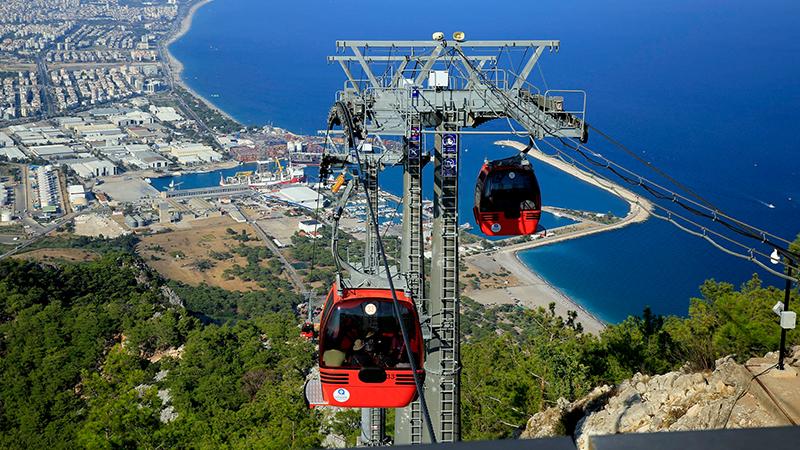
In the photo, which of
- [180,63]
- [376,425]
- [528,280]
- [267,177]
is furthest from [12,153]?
[376,425]

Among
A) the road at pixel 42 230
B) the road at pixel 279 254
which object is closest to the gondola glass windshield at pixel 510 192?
the road at pixel 279 254

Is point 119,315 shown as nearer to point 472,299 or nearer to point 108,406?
point 108,406

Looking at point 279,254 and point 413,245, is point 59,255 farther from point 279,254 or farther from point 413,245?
point 413,245

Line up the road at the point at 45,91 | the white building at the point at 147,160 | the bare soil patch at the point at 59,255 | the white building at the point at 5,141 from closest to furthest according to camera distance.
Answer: the bare soil patch at the point at 59,255
the white building at the point at 147,160
the white building at the point at 5,141
the road at the point at 45,91

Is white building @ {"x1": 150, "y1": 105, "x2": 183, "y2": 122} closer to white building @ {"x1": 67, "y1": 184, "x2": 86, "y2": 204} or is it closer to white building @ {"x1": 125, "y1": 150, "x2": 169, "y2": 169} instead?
white building @ {"x1": 125, "y1": 150, "x2": 169, "y2": 169}

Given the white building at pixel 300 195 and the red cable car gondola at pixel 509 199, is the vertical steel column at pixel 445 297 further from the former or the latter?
the white building at pixel 300 195

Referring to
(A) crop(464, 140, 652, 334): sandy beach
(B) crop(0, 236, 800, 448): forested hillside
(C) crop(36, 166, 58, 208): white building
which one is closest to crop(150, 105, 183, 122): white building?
(C) crop(36, 166, 58, 208): white building
